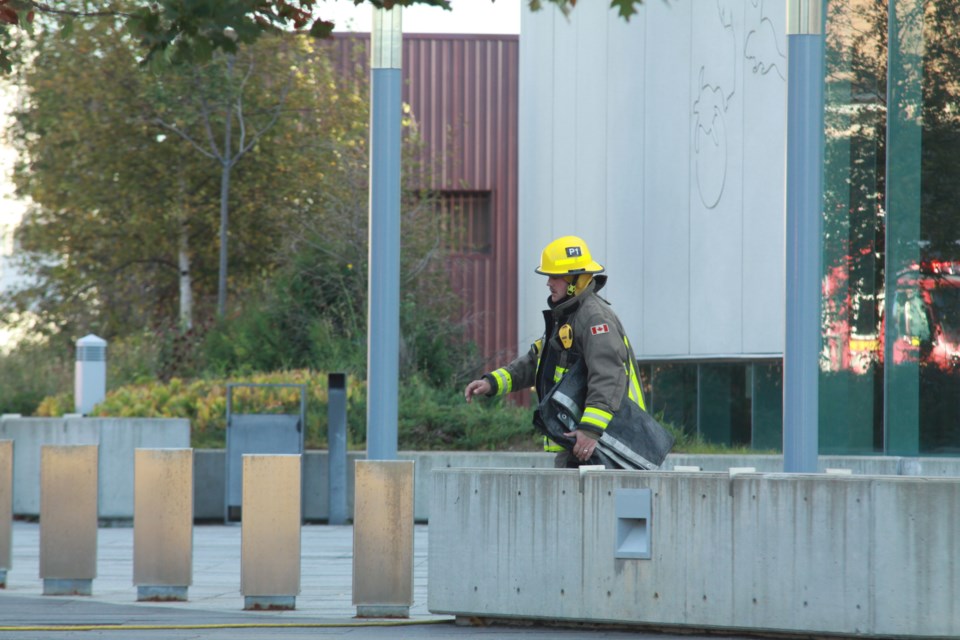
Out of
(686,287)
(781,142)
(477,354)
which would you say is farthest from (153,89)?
(781,142)

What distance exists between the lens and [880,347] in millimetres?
16750

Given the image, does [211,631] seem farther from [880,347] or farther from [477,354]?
[477,354]

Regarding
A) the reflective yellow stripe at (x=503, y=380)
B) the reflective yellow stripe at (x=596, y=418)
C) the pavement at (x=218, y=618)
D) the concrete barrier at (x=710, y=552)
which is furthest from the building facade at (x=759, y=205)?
the concrete barrier at (x=710, y=552)

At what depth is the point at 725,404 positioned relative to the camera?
20.8 meters

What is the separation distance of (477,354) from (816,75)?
1268 centimetres

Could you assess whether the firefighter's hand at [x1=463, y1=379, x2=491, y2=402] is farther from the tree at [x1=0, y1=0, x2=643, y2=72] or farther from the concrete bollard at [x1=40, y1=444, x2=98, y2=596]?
the concrete bollard at [x1=40, y1=444, x2=98, y2=596]

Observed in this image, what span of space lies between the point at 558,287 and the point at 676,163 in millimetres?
14074

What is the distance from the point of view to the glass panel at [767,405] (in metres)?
19.0

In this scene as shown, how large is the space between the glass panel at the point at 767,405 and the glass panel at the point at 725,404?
329 mm

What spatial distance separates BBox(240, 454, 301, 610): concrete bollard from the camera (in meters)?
8.75

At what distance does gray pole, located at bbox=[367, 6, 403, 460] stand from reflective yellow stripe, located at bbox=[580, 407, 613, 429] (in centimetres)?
351

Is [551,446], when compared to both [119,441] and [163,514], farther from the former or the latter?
[119,441]

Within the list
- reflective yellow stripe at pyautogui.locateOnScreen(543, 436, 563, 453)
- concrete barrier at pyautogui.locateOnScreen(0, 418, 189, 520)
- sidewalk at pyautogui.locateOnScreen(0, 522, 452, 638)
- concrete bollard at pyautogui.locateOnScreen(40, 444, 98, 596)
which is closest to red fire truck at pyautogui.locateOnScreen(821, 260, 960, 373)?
sidewalk at pyautogui.locateOnScreen(0, 522, 452, 638)

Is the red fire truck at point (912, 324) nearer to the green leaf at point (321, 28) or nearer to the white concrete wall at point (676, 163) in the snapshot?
the white concrete wall at point (676, 163)
